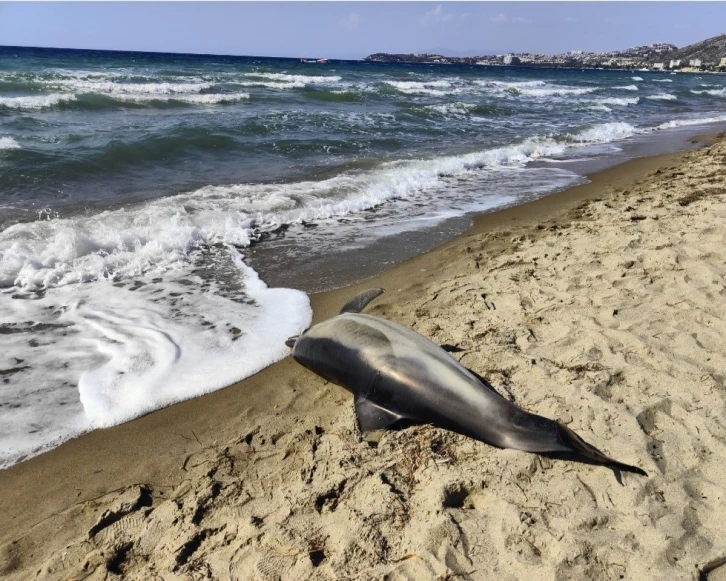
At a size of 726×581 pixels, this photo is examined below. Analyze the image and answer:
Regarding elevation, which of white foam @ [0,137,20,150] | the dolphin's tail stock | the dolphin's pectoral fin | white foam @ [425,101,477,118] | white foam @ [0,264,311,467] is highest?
white foam @ [425,101,477,118]

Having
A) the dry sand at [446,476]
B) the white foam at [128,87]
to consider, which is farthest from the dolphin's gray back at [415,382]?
the white foam at [128,87]

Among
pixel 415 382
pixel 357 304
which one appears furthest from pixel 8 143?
pixel 415 382

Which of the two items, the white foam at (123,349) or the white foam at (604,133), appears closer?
the white foam at (123,349)

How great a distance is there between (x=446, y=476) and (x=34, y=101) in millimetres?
20769

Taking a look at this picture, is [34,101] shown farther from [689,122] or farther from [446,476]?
[689,122]

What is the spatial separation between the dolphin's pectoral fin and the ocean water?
1.29m

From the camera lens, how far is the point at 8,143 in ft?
37.2

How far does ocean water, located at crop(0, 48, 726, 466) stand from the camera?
4.20m

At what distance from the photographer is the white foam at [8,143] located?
36.4 feet

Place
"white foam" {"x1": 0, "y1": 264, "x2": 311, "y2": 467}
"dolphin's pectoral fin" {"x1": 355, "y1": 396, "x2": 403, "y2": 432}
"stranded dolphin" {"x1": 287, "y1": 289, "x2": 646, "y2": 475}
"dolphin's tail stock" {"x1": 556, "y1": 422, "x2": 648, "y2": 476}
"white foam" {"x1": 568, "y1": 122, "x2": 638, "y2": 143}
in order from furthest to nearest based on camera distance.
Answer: "white foam" {"x1": 568, "y1": 122, "x2": 638, "y2": 143}
"white foam" {"x1": 0, "y1": 264, "x2": 311, "y2": 467}
"dolphin's pectoral fin" {"x1": 355, "y1": 396, "x2": 403, "y2": 432}
"stranded dolphin" {"x1": 287, "y1": 289, "x2": 646, "y2": 475}
"dolphin's tail stock" {"x1": 556, "y1": 422, "x2": 648, "y2": 476}

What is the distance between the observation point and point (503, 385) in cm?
352

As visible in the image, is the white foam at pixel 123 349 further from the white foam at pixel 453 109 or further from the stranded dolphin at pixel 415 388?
the white foam at pixel 453 109

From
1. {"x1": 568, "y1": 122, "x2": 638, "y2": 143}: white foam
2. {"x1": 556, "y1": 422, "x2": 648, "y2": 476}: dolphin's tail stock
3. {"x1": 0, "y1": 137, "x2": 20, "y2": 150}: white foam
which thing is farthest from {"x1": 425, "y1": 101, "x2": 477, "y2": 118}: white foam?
{"x1": 556, "y1": 422, "x2": 648, "y2": 476}: dolphin's tail stock

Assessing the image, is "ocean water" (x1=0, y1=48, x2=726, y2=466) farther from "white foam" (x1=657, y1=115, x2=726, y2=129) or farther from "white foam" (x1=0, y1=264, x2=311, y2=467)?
"white foam" (x1=657, y1=115, x2=726, y2=129)
